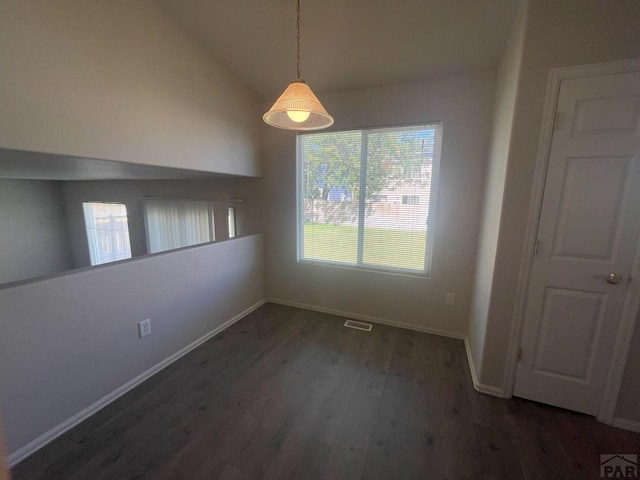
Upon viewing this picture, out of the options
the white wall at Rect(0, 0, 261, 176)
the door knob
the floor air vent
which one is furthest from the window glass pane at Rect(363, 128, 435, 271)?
the white wall at Rect(0, 0, 261, 176)

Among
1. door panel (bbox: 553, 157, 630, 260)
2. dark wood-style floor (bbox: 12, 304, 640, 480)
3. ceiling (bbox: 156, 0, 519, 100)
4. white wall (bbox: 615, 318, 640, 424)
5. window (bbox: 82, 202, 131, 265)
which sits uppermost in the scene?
ceiling (bbox: 156, 0, 519, 100)

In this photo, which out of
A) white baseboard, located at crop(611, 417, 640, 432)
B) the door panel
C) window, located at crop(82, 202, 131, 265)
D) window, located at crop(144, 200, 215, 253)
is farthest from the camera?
window, located at crop(82, 202, 131, 265)

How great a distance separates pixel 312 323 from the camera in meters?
3.08

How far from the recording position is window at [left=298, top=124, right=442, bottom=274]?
2736 millimetres

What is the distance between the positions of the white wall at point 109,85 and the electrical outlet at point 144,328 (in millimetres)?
1232

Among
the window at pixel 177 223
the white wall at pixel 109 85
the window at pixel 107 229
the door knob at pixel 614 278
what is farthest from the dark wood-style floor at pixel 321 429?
the window at pixel 107 229

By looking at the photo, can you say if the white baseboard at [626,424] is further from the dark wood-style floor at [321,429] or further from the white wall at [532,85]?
the white wall at [532,85]

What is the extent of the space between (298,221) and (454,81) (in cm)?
212

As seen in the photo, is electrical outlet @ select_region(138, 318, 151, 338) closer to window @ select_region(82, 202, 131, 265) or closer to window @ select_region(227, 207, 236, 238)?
window @ select_region(227, 207, 236, 238)

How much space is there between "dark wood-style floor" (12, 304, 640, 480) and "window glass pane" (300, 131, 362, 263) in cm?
129

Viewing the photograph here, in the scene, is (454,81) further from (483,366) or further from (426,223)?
(483,366)

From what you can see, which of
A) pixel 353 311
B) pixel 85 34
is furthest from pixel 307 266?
pixel 85 34

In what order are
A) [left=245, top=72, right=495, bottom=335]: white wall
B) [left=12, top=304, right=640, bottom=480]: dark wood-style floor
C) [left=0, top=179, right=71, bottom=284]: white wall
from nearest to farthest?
[left=12, top=304, right=640, bottom=480]: dark wood-style floor < [left=245, top=72, right=495, bottom=335]: white wall < [left=0, top=179, right=71, bottom=284]: white wall

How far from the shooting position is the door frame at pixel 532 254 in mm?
1549
